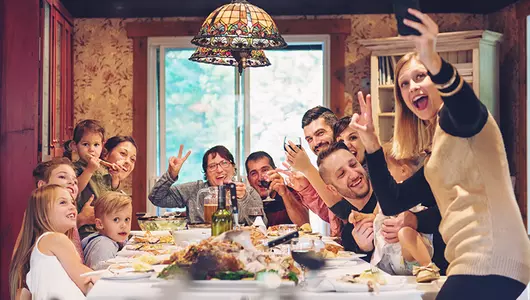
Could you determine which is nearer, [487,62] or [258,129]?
[487,62]

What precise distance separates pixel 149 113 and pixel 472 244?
4.87 metres

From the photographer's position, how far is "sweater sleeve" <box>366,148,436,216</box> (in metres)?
2.08

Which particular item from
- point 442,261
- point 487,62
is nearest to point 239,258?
point 442,261

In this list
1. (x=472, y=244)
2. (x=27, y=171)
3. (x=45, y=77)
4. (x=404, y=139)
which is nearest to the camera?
(x=472, y=244)

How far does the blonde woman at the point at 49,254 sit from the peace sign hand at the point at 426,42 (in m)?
1.58

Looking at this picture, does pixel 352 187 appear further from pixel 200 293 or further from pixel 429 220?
pixel 200 293

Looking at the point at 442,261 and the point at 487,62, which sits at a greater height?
the point at 487,62

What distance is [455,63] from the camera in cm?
563

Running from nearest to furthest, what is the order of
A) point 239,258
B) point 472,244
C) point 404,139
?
1. point 472,244
2. point 239,258
3. point 404,139

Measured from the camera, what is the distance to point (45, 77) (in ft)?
16.8

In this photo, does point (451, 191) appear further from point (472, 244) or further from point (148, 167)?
point (148, 167)

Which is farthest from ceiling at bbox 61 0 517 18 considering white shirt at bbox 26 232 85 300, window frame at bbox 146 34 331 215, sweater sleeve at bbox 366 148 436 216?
sweater sleeve at bbox 366 148 436 216

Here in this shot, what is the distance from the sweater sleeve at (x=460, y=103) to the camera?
168 cm

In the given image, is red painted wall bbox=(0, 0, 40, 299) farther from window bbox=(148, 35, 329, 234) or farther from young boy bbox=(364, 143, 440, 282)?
young boy bbox=(364, 143, 440, 282)
